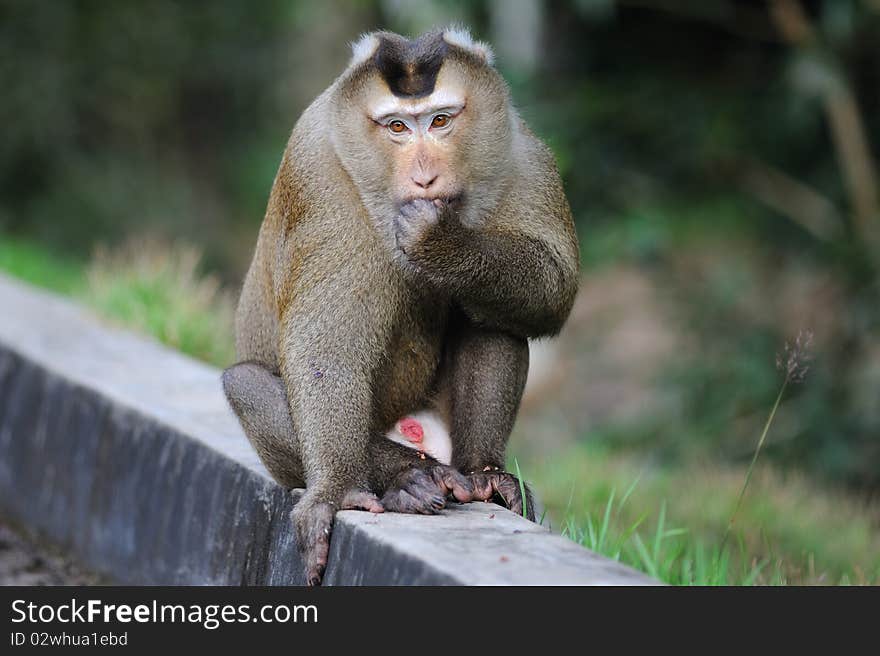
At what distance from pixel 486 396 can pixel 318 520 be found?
2.35ft

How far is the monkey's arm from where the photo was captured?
346cm

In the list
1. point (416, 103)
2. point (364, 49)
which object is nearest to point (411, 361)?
point (416, 103)

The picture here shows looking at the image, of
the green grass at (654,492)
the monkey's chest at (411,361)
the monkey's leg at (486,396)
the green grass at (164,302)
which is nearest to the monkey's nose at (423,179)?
the monkey's chest at (411,361)

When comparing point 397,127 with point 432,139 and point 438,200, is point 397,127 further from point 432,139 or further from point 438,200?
point 438,200

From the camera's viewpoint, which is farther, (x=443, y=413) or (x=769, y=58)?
(x=769, y=58)

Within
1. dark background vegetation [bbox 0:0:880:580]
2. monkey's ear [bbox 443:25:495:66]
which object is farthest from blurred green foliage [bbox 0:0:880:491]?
monkey's ear [bbox 443:25:495:66]

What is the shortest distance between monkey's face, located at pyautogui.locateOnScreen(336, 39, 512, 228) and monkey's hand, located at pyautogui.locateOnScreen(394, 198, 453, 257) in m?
0.02

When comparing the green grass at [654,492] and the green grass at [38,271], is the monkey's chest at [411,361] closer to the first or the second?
the green grass at [654,492]

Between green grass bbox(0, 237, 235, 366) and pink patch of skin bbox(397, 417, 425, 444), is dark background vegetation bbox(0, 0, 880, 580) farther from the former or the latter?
pink patch of skin bbox(397, 417, 425, 444)
